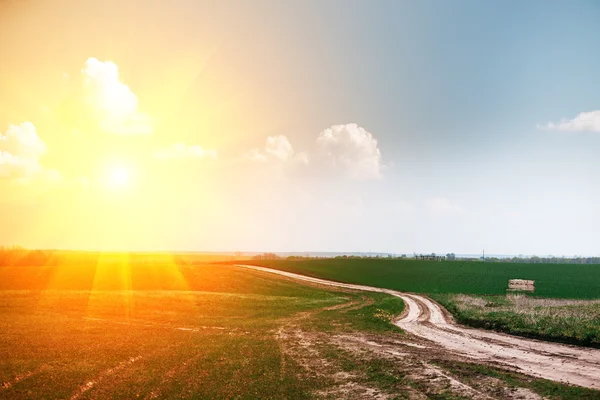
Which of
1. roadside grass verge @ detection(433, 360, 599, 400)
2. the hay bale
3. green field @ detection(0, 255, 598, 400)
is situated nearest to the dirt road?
roadside grass verge @ detection(433, 360, 599, 400)

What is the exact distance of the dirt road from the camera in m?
21.4

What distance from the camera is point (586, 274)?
348 ft

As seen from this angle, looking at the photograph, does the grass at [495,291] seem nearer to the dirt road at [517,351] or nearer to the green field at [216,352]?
the dirt road at [517,351]

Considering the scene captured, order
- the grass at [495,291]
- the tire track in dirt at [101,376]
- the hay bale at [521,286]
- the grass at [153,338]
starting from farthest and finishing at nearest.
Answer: the hay bale at [521,286]
the grass at [495,291]
the grass at [153,338]
the tire track in dirt at [101,376]

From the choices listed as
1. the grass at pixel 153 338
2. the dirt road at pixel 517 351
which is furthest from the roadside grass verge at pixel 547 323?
the grass at pixel 153 338

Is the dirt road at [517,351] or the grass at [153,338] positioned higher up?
the dirt road at [517,351]

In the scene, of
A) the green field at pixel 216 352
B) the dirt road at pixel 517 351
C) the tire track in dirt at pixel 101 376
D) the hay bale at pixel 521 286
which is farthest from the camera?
the hay bale at pixel 521 286

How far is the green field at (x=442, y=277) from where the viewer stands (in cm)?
7794

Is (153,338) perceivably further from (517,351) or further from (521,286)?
(521,286)

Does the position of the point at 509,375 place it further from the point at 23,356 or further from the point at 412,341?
the point at 23,356

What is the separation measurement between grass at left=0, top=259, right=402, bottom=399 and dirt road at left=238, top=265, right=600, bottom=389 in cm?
470

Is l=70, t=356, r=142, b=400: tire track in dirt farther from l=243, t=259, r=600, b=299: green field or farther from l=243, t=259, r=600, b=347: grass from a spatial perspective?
l=243, t=259, r=600, b=299: green field

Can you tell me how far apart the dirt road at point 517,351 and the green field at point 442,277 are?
3979 centimetres

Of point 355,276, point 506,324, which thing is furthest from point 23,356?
point 355,276
